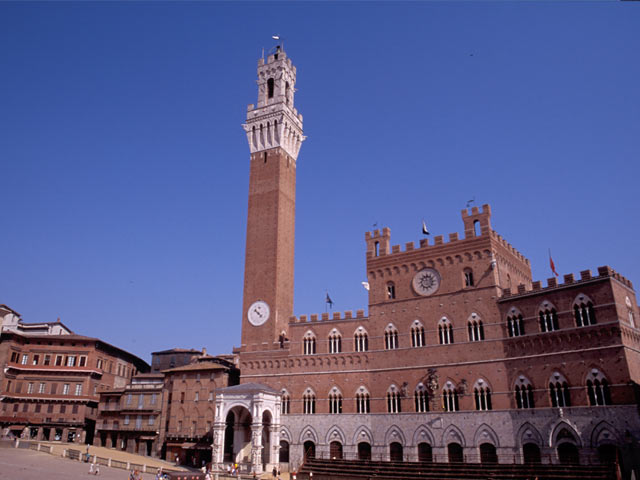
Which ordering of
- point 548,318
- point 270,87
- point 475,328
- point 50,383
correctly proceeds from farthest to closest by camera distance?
point 270,87 < point 50,383 < point 475,328 < point 548,318

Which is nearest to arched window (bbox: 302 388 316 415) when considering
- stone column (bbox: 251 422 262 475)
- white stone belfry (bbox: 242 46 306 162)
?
stone column (bbox: 251 422 262 475)

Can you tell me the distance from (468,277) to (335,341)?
45.8ft

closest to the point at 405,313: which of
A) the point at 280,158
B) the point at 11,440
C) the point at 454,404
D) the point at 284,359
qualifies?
the point at 454,404

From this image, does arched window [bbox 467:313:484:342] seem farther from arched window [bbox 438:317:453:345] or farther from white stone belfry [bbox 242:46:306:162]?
white stone belfry [bbox 242:46:306:162]

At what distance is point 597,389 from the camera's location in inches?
1463

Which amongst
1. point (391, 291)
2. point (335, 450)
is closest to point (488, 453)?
point (335, 450)

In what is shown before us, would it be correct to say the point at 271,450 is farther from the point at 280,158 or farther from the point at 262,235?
the point at 280,158

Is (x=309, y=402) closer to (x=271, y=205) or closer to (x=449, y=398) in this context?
(x=449, y=398)

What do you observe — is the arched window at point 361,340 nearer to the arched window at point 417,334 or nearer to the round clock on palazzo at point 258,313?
the arched window at point 417,334

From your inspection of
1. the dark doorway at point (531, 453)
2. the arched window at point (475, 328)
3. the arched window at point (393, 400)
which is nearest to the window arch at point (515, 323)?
the arched window at point (475, 328)

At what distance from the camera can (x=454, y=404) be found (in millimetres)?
43562

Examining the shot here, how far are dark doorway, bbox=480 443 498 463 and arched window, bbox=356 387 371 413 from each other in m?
10.4

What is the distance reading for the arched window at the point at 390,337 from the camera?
48.2 m

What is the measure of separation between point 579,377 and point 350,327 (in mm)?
20199
